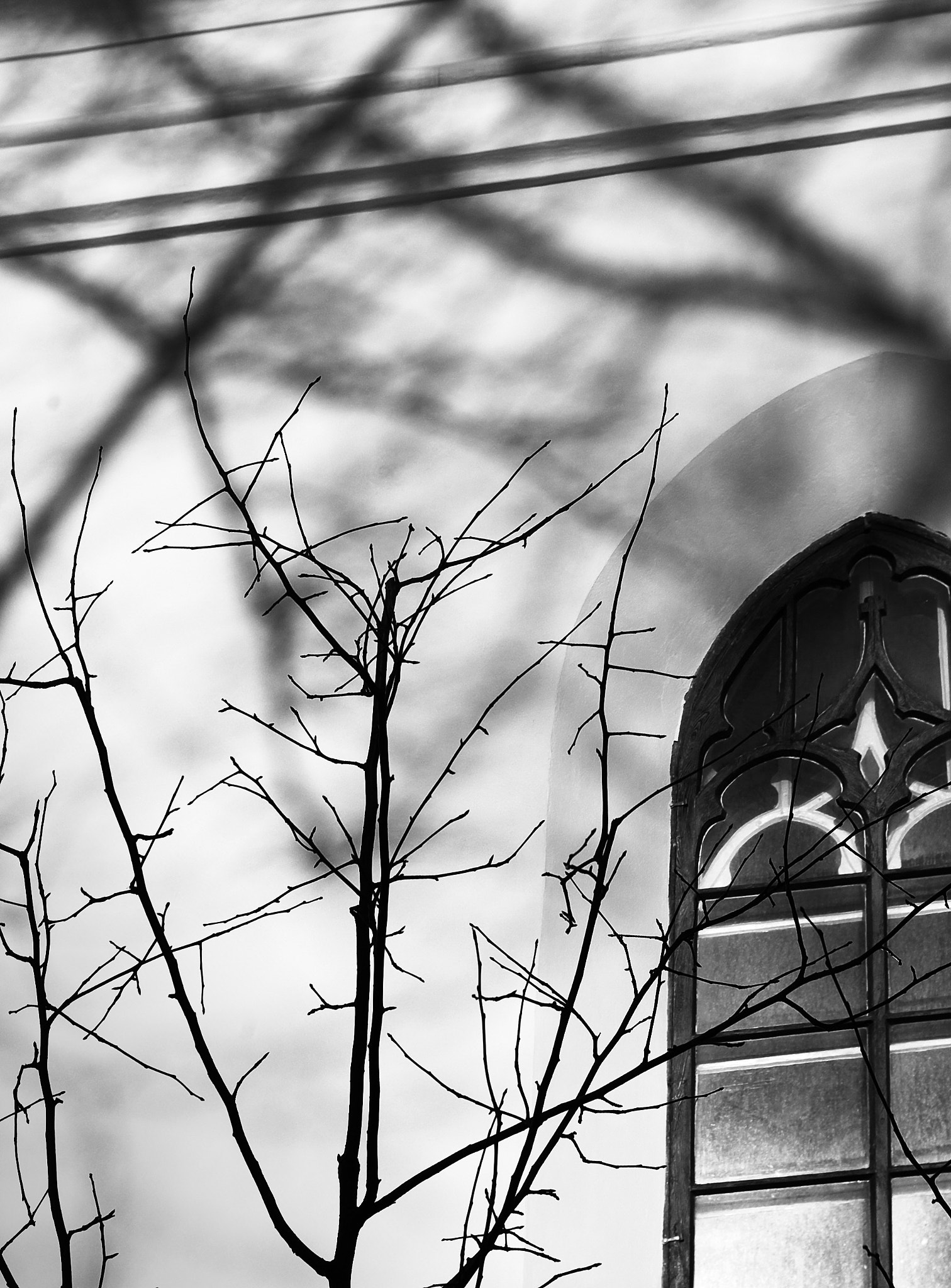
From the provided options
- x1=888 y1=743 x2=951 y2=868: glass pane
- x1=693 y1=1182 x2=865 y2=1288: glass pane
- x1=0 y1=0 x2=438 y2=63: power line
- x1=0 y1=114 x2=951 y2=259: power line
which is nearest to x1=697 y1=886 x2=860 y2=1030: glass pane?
x1=888 y1=743 x2=951 y2=868: glass pane

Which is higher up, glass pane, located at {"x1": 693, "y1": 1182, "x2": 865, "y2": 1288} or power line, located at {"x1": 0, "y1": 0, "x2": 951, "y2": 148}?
power line, located at {"x1": 0, "y1": 0, "x2": 951, "y2": 148}

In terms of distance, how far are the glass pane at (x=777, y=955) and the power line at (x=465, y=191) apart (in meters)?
1.93

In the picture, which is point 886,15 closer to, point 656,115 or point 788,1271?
point 656,115

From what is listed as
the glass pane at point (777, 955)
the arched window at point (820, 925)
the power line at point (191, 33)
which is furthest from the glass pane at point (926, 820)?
the power line at point (191, 33)

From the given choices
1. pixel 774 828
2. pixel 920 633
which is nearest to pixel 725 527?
pixel 920 633

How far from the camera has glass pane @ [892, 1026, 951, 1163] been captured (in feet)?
13.4

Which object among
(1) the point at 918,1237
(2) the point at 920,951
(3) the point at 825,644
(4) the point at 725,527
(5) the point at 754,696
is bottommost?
(1) the point at 918,1237

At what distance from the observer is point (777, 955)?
4469mm

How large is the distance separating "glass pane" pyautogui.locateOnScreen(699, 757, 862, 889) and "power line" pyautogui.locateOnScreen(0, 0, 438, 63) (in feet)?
8.17

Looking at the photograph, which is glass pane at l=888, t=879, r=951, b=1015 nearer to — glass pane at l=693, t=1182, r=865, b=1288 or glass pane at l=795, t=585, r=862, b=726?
glass pane at l=693, t=1182, r=865, b=1288

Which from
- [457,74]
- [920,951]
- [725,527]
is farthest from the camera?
[457,74]

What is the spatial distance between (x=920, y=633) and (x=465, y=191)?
1.74 m

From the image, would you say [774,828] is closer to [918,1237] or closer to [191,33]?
[918,1237]

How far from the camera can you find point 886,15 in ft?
16.8
